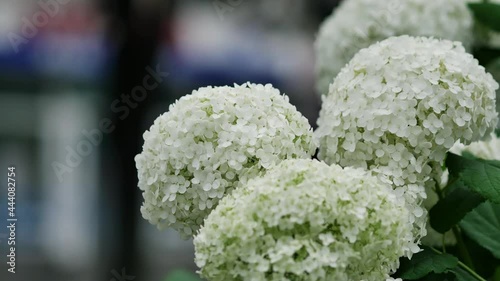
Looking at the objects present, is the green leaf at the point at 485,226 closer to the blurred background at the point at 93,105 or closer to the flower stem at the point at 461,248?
the flower stem at the point at 461,248

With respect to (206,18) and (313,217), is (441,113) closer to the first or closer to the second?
(313,217)

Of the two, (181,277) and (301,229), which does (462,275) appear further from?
(181,277)

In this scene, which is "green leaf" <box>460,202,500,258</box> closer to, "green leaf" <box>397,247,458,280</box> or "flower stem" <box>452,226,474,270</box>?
"flower stem" <box>452,226,474,270</box>

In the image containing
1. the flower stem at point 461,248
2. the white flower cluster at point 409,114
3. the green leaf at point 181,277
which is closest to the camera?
the white flower cluster at point 409,114

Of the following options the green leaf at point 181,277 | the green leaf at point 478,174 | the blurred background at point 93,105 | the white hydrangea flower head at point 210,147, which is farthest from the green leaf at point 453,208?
the blurred background at point 93,105

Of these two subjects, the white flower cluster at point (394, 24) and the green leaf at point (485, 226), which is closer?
the green leaf at point (485, 226)

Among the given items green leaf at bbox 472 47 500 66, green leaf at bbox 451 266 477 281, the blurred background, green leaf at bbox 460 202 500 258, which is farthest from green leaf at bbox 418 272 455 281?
the blurred background
